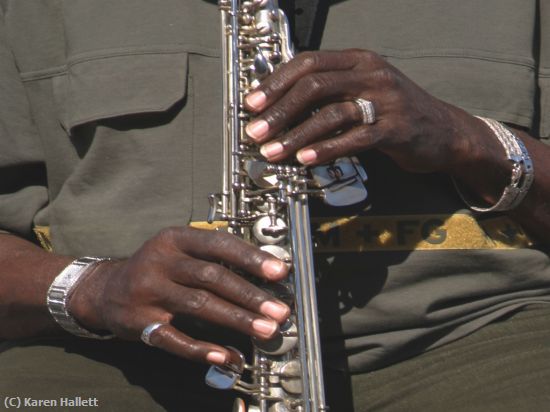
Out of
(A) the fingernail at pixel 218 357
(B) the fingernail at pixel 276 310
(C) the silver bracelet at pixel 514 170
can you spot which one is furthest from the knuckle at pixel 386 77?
(A) the fingernail at pixel 218 357

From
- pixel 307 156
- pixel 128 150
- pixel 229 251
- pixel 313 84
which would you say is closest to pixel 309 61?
pixel 313 84

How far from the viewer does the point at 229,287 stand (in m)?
1.51

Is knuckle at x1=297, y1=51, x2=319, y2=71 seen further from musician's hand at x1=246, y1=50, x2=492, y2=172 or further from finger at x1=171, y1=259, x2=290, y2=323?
finger at x1=171, y1=259, x2=290, y2=323

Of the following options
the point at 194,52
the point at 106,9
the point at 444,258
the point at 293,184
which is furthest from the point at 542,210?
the point at 106,9

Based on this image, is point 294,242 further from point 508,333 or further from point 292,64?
point 508,333

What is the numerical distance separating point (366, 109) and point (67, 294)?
2.13 feet

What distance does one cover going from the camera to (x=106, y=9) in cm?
198

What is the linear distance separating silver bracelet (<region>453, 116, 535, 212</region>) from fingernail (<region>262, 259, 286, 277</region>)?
0.49 meters

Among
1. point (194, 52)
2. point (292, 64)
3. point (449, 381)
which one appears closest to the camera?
point (292, 64)

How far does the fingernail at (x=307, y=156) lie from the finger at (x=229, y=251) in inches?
5.9

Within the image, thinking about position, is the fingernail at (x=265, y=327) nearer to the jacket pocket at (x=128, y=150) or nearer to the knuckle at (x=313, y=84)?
the knuckle at (x=313, y=84)

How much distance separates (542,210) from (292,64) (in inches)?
23.4

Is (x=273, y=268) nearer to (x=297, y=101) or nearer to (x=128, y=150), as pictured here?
(x=297, y=101)

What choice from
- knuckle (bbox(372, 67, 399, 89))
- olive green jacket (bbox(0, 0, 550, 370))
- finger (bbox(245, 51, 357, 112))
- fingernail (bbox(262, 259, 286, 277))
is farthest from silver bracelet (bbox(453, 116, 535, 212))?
fingernail (bbox(262, 259, 286, 277))
